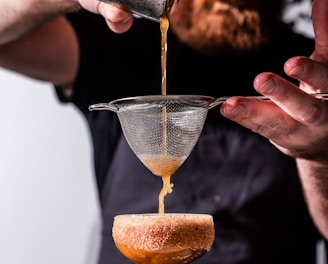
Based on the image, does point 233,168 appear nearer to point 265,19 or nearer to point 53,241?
point 265,19

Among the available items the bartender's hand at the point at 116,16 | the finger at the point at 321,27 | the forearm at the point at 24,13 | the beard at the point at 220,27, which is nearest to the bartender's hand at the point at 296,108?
the finger at the point at 321,27

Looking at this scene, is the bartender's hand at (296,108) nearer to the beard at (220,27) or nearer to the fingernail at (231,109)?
the fingernail at (231,109)

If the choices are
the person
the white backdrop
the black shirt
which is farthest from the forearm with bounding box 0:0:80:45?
the white backdrop

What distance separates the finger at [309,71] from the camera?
1.09 m

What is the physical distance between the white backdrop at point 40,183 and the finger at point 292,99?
5.37ft

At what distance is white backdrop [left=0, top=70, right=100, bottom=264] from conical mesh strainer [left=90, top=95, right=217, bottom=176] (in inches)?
56.9

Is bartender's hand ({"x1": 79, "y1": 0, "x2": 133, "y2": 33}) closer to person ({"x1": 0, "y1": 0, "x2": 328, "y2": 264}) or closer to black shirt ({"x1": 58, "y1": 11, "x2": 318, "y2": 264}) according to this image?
person ({"x1": 0, "y1": 0, "x2": 328, "y2": 264})

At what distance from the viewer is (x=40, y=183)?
2664 millimetres

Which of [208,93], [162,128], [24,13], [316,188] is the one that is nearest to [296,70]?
[162,128]

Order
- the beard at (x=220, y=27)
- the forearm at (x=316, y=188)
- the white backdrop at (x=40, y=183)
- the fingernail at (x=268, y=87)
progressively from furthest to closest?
the white backdrop at (x=40, y=183) < the beard at (x=220, y=27) < the forearm at (x=316, y=188) < the fingernail at (x=268, y=87)

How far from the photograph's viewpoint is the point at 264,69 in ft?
6.64

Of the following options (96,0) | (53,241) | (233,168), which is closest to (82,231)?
(53,241)

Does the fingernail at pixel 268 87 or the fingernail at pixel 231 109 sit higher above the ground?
the fingernail at pixel 268 87

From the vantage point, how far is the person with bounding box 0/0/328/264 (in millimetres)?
1803
